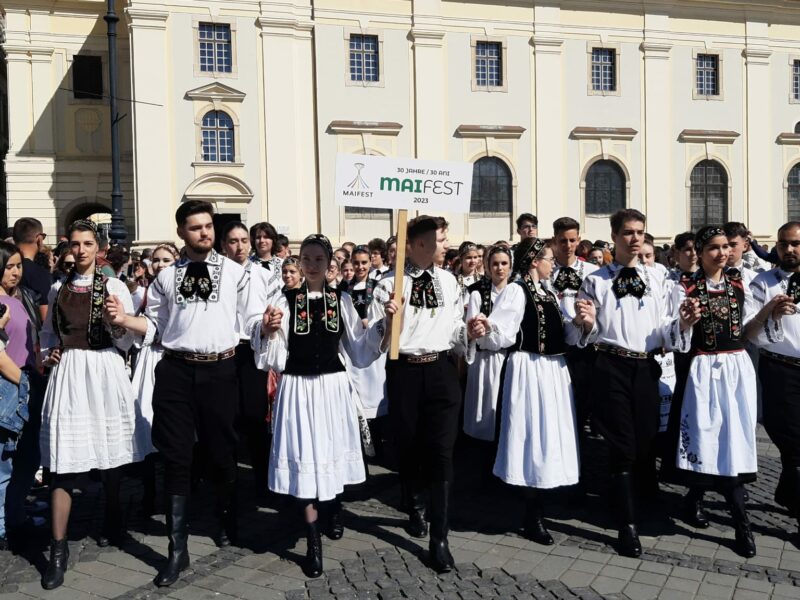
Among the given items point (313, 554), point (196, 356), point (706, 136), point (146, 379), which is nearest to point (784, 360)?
point (313, 554)

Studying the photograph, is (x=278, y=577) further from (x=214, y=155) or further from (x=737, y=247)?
(x=214, y=155)

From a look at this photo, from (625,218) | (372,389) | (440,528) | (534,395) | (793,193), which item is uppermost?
(793,193)

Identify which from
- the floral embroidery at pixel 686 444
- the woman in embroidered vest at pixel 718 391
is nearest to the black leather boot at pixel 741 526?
the woman in embroidered vest at pixel 718 391

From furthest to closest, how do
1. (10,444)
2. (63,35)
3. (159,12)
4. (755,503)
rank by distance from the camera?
1. (63,35)
2. (159,12)
3. (755,503)
4. (10,444)

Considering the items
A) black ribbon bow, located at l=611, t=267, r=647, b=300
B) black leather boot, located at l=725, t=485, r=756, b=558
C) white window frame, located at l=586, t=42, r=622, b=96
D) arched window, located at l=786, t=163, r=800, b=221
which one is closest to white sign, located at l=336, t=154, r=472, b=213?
black ribbon bow, located at l=611, t=267, r=647, b=300

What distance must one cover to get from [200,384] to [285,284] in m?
1.50

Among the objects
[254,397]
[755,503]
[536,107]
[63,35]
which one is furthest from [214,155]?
[755,503]

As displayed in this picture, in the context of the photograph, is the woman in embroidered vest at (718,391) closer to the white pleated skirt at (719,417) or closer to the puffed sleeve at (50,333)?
the white pleated skirt at (719,417)

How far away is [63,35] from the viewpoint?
89.2ft

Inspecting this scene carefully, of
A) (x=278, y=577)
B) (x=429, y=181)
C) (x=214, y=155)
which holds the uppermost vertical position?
(x=214, y=155)

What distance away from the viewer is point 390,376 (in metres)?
5.52

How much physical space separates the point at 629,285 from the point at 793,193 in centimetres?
2950

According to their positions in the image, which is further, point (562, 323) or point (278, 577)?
point (562, 323)

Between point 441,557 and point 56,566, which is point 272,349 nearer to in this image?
point 441,557
